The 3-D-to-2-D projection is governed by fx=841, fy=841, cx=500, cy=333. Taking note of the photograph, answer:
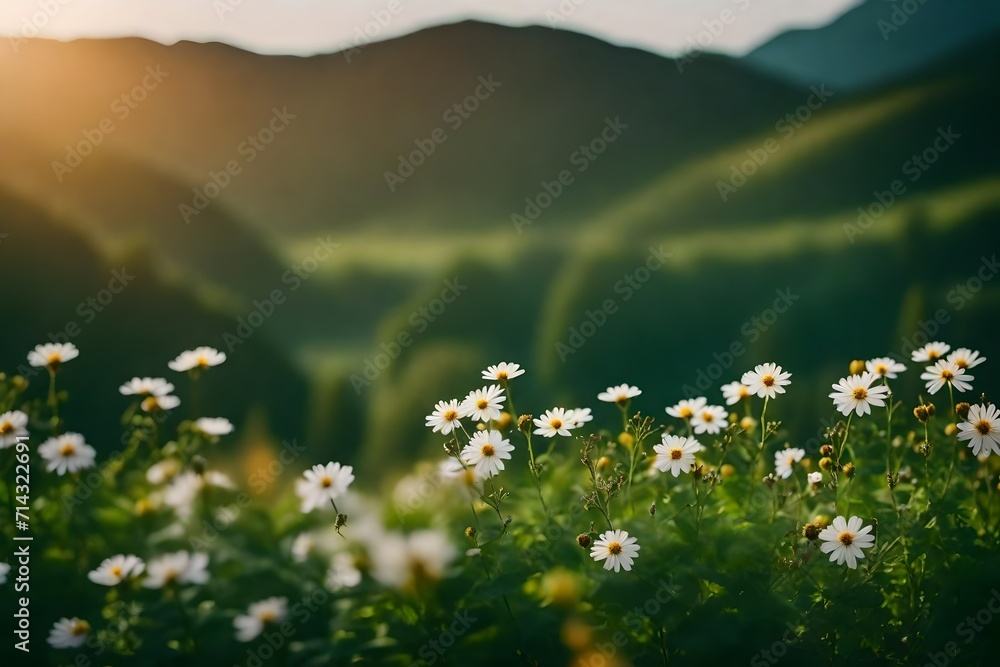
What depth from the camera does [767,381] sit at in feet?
6.19

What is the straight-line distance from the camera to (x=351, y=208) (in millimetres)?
4508

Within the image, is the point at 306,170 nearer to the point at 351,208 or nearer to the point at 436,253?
the point at 351,208

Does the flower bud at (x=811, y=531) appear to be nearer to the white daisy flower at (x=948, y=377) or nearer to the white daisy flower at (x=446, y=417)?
the white daisy flower at (x=948, y=377)

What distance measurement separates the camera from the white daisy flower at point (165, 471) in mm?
2229

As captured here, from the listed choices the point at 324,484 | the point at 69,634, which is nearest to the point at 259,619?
the point at 324,484

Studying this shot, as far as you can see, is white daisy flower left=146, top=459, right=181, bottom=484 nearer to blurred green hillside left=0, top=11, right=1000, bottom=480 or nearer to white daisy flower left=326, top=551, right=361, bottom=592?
white daisy flower left=326, top=551, right=361, bottom=592

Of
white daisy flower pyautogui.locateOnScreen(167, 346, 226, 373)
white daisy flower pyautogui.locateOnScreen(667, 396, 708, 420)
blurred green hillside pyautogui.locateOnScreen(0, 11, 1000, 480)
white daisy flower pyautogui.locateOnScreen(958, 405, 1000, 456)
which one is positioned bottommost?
white daisy flower pyautogui.locateOnScreen(958, 405, 1000, 456)

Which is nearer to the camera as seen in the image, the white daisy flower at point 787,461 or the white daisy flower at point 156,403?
the white daisy flower at point 787,461

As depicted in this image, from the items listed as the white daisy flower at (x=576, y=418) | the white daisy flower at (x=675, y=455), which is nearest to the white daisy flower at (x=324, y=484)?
the white daisy flower at (x=576, y=418)

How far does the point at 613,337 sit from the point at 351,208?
5.38 ft

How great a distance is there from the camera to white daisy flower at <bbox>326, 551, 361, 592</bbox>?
179 centimetres

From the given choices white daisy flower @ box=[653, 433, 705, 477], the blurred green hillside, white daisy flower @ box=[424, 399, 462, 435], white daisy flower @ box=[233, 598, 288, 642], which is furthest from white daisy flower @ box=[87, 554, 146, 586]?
the blurred green hillside

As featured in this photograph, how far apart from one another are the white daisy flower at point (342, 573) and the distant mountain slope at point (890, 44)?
3580 millimetres

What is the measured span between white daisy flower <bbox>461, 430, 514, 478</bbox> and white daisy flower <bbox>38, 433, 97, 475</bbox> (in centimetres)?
102
